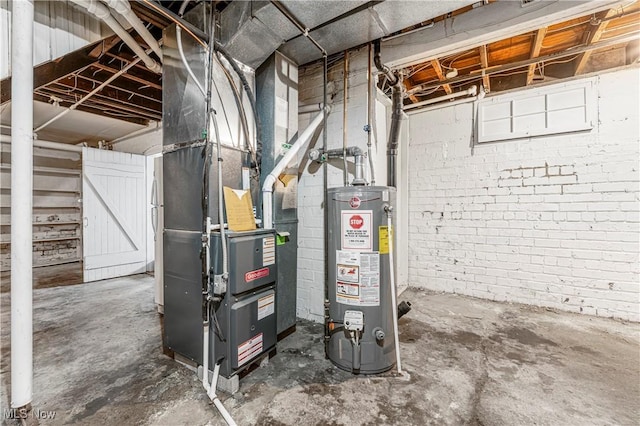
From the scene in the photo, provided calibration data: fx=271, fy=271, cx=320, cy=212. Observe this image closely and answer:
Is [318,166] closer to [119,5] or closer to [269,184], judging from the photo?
[269,184]

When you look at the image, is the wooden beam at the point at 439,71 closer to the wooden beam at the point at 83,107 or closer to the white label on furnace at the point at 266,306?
the white label on furnace at the point at 266,306

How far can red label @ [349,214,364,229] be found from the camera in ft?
6.23

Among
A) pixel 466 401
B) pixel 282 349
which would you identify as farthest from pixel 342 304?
pixel 466 401

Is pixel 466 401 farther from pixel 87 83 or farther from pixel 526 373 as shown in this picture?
pixel 87 83

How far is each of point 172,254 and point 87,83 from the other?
304cm

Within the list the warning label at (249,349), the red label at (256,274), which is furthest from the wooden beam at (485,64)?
the warning label at (249,349)

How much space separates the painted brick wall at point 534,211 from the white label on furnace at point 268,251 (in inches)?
103

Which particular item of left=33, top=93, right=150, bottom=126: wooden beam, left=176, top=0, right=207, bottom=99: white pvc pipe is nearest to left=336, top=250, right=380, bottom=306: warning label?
left=176, top=0, right=207, bottom=99: white pvc pipe

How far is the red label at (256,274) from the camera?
182 cm

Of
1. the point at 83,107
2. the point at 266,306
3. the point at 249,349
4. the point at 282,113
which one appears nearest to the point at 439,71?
the point at 282,113

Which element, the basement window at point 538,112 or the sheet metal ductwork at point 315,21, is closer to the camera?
the sheet metal ductwork at point 315,21

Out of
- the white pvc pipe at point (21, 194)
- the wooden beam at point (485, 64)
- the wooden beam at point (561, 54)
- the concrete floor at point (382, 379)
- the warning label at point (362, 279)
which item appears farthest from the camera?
Answer: the wooden beam at point (485, 64)

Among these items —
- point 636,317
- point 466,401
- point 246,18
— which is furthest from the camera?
point 636,317

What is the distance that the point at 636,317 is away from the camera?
2799 mm
